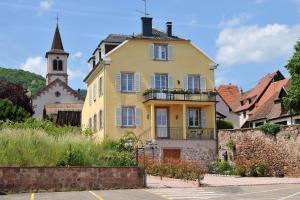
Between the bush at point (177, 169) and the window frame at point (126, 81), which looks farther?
the window frame at point (126, 81)

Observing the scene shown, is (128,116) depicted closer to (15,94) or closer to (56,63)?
(15,94)

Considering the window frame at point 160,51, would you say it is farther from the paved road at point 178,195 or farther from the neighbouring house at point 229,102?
the paved road at point 178,195

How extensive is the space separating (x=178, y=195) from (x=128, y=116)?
2157 centimetres

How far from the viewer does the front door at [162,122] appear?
4078 cm

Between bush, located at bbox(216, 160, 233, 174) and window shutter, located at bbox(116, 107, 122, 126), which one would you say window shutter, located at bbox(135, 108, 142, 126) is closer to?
window shutter, located at bbox(116, 107, 122, 126)

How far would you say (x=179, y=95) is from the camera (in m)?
40.8

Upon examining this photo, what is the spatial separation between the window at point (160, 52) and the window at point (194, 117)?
473 centimetres

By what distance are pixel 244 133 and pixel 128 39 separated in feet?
38.0

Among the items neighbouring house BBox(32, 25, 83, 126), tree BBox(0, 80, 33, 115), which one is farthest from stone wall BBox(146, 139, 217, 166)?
tree BBox(0, 80, 33, 115)

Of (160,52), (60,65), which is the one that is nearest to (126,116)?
(160,52)

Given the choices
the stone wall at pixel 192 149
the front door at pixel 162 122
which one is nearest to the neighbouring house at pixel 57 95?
the front door at pixel 162 122

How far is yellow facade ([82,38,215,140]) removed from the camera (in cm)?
4031

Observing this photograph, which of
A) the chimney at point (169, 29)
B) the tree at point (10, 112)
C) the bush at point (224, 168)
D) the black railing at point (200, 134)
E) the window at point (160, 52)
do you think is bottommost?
the bush at point (224, 168)

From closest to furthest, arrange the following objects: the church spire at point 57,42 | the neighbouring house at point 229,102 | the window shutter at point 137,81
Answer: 1. the window shutter at point 137,81
2. the neighbouring house at point 229,102
3. the church spire at point 57,42
